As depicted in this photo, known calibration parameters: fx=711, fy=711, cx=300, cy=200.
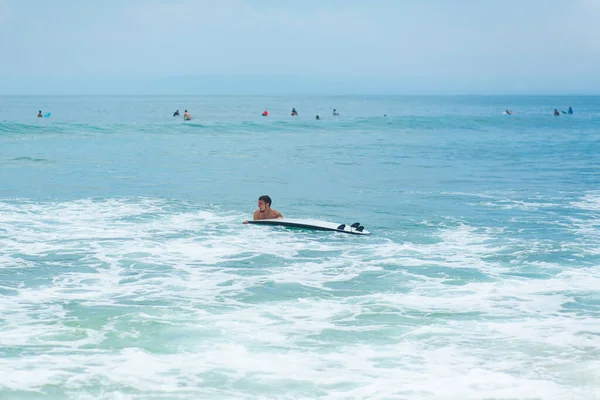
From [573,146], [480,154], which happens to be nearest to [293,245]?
[480,154]

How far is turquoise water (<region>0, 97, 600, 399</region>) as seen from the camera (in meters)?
8.37

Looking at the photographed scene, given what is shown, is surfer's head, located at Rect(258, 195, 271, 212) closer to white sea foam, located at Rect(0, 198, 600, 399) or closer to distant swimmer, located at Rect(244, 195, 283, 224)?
distant swimmer, located at Rect(244, 195, 283, 224)

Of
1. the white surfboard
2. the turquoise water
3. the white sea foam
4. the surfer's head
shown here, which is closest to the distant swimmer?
the surfer's head

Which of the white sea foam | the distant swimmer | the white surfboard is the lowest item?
the white sea foam

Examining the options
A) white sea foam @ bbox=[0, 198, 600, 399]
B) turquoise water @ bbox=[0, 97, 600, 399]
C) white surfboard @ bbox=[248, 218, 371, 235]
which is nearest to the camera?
white sea foam @ bbox=[0, 198, 600, 399]

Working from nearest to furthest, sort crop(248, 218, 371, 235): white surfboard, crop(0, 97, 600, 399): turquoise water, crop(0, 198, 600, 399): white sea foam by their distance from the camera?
1. crop(0, 198, 600, 399): white sea foam
2. crop(0, 97, 600, 399): turquoise water
3. crop(248, 218, 371, 235): white surfboard

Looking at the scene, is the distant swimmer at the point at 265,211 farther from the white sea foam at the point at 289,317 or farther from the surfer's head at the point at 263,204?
the white sea foam at the point at 289,317

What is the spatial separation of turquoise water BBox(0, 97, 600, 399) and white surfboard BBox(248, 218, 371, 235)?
0.31m

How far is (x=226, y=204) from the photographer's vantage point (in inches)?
853

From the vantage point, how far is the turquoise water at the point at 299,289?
8.37m

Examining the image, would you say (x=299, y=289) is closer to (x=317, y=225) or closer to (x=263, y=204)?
(x=317, y=225)

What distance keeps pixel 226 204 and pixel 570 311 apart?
1265cm

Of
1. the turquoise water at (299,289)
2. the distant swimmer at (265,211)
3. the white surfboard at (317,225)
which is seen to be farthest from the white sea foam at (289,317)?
the distant swimmer at (265,211)

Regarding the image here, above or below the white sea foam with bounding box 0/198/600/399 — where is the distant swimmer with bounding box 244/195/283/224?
above
